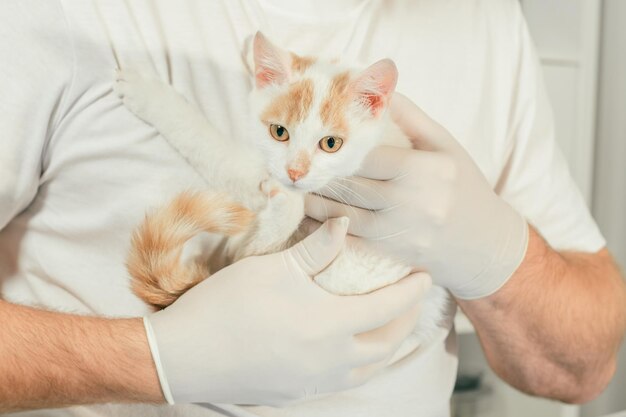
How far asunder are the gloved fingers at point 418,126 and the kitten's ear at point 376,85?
9 centimetres

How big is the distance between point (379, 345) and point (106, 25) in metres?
0.52

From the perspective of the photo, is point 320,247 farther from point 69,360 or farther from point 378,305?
point 69,360

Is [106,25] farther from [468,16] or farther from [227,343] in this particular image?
[468,16]

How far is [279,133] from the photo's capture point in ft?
2.32

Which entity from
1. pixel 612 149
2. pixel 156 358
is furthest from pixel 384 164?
pixel 612 149

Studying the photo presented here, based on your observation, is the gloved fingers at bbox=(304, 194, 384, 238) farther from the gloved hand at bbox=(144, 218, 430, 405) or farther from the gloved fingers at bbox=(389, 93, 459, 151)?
the gloved fingers at bbox=(389, 93, 459, 151)

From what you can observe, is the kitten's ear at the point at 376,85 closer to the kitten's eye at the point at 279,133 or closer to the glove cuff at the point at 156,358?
the kitten's eye at the point at 279,133

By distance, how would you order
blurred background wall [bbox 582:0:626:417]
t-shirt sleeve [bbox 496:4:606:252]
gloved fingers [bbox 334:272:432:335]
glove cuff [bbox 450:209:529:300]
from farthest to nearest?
blurred background wall [bbox 582:0:626:417] < t-shirt sleeve [bbox 496:4:606:252] < glove cuff [bbox 450:209:529:300] < gloved fingers [bbox 334:272:432:335]

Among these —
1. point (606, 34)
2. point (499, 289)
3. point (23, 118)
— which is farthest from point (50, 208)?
point (606, 34)

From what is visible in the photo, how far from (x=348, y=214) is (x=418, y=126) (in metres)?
0.17

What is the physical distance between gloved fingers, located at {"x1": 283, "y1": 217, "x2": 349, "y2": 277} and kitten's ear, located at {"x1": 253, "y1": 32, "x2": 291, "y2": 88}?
18cm

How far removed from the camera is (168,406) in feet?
2.58

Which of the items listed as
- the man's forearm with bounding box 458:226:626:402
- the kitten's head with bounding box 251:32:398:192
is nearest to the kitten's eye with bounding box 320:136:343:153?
the kitten's head with bounding box 251:32:398:192

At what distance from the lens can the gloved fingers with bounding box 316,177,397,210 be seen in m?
0.75
